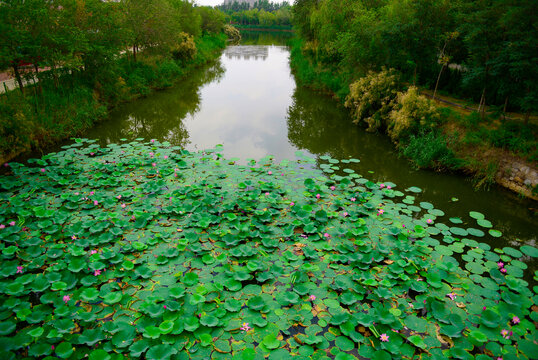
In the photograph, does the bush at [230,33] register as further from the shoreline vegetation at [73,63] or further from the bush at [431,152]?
the bush at [431,152]

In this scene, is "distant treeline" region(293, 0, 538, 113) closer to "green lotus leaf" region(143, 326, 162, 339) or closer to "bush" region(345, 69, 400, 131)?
"bush" region(345, 69, 400, 131)

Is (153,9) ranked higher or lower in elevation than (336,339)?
higher

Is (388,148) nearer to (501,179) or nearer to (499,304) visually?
(501,179)

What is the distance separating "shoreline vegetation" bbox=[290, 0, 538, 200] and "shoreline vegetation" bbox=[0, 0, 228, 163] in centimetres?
921

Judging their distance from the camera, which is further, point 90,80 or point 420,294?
point 90,80

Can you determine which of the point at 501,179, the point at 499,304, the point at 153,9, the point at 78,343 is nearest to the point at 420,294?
the point at 499,304

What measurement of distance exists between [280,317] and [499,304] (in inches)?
107

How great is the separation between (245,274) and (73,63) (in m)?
9.47

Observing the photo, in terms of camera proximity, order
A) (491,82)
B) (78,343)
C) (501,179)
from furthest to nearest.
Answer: (491,82), (501,179), (78,343)

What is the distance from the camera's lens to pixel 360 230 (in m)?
5.16

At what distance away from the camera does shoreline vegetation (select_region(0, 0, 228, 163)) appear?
26.6 feet

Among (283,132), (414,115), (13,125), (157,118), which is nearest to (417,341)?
(414,115)

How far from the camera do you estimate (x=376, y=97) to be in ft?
35.9

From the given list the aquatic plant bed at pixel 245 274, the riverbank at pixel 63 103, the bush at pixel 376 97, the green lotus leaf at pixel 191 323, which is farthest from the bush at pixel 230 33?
the green lotus leaf at pixel 191 323
